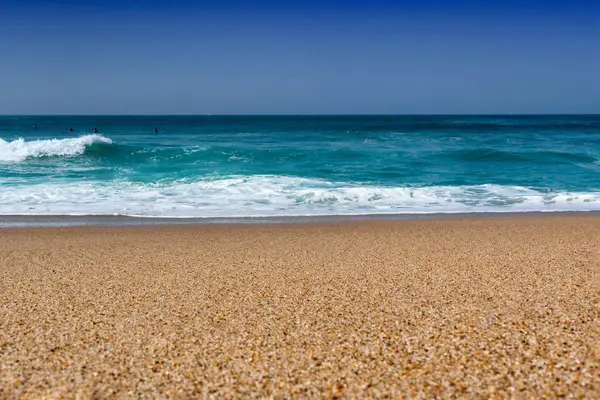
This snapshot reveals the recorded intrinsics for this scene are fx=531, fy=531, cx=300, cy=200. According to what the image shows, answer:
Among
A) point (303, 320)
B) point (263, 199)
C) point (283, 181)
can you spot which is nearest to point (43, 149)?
point (283, 181)

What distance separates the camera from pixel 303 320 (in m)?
3.73

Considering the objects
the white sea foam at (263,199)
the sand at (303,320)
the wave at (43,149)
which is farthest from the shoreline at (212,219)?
the wave at (43,149)

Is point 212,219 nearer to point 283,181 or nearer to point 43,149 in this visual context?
point 283,181

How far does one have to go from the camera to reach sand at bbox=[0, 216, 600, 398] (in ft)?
9.17

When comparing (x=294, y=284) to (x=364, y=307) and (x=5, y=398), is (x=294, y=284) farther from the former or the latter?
(x=5, y=398)

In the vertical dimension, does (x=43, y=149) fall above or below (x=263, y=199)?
above

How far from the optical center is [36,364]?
3031mm

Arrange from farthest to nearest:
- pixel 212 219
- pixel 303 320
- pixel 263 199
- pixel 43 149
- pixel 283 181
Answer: pixel 43 149
pixel 283 181
pixel 263 199
pixel 212 219
pixel 303 320

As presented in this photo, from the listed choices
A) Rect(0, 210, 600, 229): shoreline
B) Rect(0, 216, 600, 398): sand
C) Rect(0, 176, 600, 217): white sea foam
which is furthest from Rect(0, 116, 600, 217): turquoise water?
Rect(0, 216, 600, 398): sand

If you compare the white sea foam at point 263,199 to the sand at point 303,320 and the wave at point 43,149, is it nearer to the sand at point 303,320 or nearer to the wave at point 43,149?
the sand at point 303,320

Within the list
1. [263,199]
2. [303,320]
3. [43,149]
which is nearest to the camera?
[303,320]

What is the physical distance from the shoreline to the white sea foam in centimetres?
38

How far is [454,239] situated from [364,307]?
360cm

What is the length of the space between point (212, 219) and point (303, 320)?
21.1 feet
